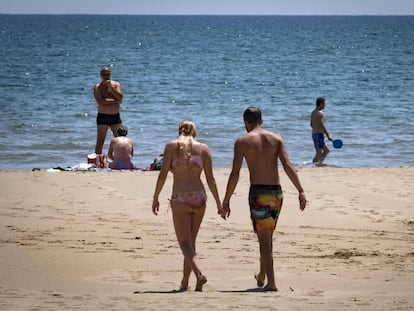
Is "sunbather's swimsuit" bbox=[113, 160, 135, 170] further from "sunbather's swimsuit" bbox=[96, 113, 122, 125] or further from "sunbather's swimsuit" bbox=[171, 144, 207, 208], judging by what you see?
"sunbather's swimsuit" bbox=[171, 144, 207, 208]

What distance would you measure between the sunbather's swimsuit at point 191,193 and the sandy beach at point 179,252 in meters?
0.74

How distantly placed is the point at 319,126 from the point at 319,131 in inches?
5.0

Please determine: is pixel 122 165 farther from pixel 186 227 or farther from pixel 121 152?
pixel 186 227

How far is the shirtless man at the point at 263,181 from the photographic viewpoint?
8742 millimetres

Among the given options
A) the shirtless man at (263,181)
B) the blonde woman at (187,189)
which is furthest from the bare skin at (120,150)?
the shirtless man at (263,181)

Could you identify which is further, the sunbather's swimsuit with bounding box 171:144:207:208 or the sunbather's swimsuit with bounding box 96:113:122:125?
the sunbather's swimsuit with bounding box 96:113:122:125

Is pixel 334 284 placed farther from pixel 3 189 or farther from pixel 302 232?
pixel 3 189

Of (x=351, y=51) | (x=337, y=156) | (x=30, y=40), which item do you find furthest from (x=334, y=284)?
(x=30, y=40)

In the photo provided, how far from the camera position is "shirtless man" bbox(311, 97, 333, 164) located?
61.2 ft

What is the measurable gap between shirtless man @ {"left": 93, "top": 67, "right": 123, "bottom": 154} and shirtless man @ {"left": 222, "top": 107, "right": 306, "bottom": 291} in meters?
7.96

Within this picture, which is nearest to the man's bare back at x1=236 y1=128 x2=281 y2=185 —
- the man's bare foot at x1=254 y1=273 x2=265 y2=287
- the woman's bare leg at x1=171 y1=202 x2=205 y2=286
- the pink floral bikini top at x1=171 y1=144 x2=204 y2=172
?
the pink floral bikini top at x1=171 y1=144 x2=204 y2=172

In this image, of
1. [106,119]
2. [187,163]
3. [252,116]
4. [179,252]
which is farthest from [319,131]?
[187,163]

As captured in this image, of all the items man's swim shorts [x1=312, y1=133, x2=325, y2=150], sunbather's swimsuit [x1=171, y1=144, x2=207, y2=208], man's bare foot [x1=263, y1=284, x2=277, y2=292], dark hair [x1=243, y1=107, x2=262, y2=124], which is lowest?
man's bare foot [x1=263, y1=284, x2=277, y2=292]

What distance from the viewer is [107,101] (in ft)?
55.0
